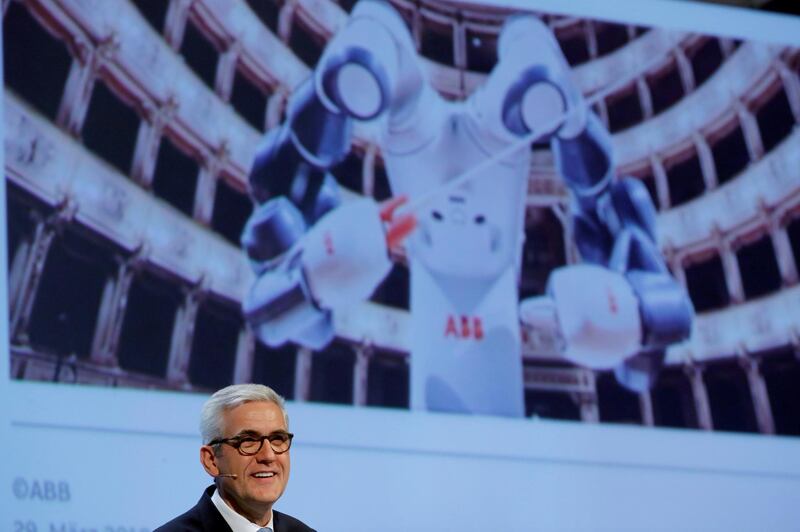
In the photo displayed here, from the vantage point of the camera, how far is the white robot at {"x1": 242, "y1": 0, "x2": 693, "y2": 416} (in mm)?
2246

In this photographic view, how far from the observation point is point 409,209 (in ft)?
7.77

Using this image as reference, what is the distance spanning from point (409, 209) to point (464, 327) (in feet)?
1.19

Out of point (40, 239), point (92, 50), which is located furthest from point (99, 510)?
point (92, 50)

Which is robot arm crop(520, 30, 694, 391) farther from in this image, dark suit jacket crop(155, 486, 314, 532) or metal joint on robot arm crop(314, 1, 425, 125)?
dark suit jacket crop(155, 486, 314, 532)

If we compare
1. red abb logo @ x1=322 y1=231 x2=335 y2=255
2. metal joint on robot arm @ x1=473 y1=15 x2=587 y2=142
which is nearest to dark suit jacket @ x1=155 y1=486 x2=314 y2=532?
red abb logo @ x1=322 y1=231 x2=335 y2=255

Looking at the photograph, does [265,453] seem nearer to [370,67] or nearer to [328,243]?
[328,243]

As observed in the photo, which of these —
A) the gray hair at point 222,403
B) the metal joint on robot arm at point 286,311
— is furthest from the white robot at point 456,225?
the gray hair at point 222,403

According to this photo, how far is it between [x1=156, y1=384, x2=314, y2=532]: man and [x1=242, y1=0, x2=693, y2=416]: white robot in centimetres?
112

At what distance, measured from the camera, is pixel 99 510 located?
1865 millimetres

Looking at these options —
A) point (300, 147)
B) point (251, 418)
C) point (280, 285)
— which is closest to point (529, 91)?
point (300, 147)

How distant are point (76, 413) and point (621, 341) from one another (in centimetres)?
145

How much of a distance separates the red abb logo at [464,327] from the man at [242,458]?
1.27m

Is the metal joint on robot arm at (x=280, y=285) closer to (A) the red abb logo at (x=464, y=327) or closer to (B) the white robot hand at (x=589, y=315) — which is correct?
(A) the red abb logo at (x=464, y=327)

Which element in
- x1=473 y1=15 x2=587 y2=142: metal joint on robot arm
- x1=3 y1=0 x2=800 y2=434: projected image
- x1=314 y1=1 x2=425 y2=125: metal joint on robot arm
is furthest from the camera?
x1=473 y1=15 x2=587 y2=142: metal joint on robot arm
